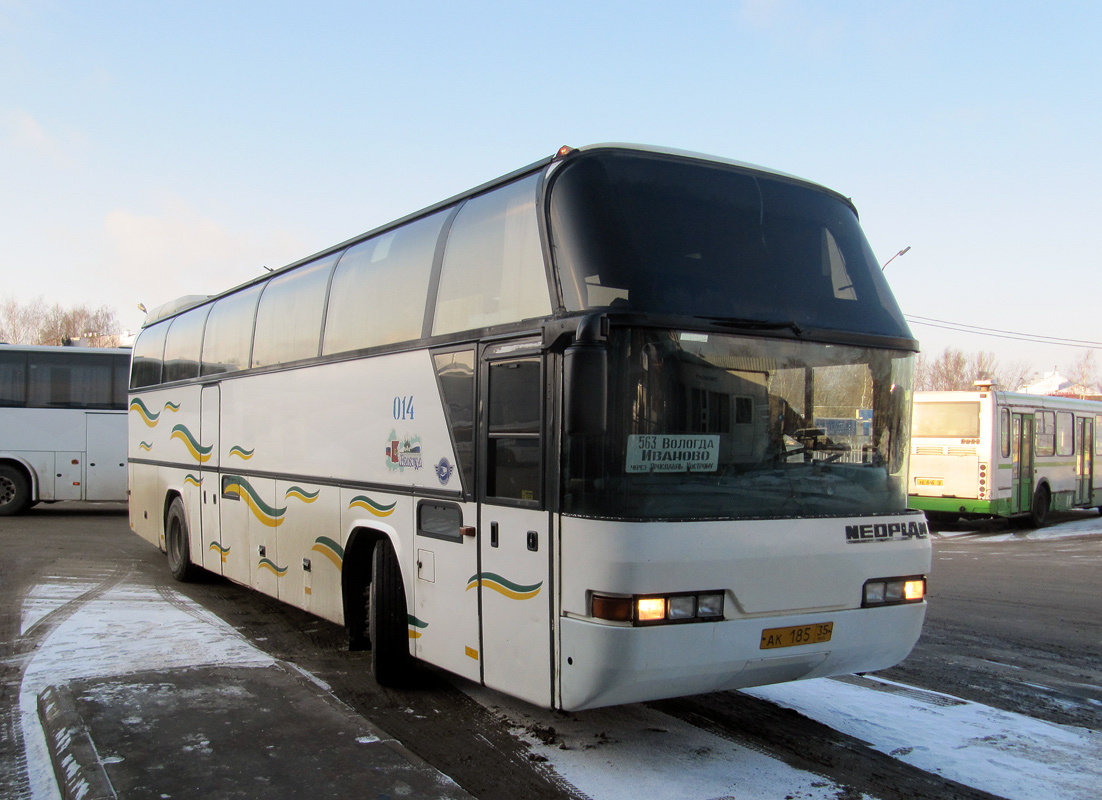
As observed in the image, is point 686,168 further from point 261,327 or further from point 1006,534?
point 1006,534

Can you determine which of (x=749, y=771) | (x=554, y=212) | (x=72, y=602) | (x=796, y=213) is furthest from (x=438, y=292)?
(x=72, y=602)

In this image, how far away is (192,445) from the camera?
10.7 meters

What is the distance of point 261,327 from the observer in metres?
9.15

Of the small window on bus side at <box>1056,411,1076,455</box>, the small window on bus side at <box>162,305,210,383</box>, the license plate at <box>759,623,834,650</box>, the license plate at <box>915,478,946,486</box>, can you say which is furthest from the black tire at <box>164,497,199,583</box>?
the small window on bus side at <box>1056,411,1076,455</box>

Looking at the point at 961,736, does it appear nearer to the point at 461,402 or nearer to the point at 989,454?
the point at 461,402

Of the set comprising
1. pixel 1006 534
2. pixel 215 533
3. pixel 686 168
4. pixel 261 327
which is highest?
pixel 686 168

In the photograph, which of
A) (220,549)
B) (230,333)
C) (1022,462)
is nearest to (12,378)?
(230,333)

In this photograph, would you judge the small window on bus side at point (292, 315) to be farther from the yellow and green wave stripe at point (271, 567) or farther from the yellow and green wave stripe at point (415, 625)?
the yellow and green wave stripe at point (415, 625)

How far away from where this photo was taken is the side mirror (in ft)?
13.8

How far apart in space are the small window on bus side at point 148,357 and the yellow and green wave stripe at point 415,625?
25.2 feet

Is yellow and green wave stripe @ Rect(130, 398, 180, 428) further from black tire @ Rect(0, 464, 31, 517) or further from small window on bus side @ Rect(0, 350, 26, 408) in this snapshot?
black tire @ Rect(0, 464, 31, 517)

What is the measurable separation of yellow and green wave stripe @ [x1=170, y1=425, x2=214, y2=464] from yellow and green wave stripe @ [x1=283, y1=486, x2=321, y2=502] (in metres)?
2.42

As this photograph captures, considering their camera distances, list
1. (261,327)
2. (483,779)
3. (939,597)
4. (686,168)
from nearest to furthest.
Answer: (483,779) → (686,168) → (261,327) → (939,597)

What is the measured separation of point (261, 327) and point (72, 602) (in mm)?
3562
